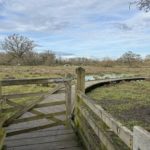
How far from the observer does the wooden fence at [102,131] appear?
1941 mm

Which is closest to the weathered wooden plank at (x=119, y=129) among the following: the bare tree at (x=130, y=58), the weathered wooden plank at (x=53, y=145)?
the weathered wooden plank at (x=53, y=145)

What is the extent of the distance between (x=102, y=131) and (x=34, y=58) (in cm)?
4017

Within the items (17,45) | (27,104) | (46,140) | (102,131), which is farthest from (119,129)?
(17,45)

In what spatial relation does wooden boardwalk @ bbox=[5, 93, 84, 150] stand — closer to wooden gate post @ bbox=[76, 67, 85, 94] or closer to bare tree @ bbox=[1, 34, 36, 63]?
wooden gate post @ bbox=[76, 67, 85, 94]

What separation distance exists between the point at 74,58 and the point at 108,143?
40050 millimetres

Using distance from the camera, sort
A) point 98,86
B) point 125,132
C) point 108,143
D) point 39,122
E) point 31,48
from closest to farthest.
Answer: point 125,132 < point 108,143 < point 39,122 < point 98,86 < point 31,48

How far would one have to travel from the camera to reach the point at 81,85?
6.08m

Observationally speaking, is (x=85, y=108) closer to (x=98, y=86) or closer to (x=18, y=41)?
(x=98, y=86)

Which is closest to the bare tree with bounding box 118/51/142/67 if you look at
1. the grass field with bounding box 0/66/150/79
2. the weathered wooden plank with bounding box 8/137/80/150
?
the grass field with bounding box 0/66/150/79

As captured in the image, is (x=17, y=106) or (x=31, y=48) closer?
(x=17, y=106)

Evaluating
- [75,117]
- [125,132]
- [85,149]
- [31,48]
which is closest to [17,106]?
[75,117]

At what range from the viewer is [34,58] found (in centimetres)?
4319

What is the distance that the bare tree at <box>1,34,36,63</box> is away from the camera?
1855 inches

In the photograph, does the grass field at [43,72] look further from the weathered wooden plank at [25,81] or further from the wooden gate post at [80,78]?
the wooden gate post at [80,78]
